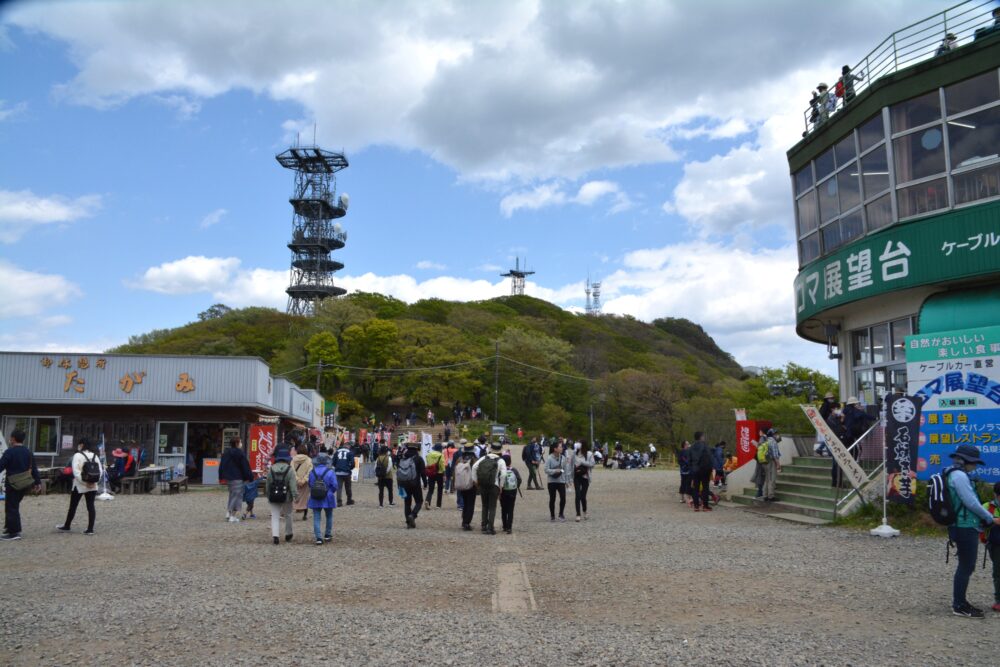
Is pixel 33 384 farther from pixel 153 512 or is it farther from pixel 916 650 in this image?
pixel 916 650

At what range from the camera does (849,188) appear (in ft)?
59.3

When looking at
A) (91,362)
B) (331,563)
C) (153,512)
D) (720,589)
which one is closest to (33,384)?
(91,362)

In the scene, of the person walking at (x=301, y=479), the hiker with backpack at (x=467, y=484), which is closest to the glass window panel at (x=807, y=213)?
the hiker with backpack at (x=467, y=484)

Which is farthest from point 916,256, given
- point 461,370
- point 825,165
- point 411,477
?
point 461,370

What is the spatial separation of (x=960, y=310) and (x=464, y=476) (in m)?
10.3

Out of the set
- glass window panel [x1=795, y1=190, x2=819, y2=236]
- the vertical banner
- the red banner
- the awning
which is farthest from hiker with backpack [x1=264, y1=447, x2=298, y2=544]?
glass window panel [x1=795, y1=190, x2=819, y2=236]

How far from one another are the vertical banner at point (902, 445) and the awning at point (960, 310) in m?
3.26

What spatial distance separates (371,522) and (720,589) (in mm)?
8056

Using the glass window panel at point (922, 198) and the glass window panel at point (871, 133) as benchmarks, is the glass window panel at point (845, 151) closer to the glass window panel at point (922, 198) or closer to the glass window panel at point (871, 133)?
the glass window panel at point (871, 133)

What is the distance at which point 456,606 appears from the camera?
7395 millimetres

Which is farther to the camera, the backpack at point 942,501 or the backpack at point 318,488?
the backpack at point 318,488

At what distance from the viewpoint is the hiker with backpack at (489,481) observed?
12.9 m

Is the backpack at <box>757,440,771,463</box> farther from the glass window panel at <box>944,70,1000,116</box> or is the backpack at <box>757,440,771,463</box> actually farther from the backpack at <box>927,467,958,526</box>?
the backpack at <box>927,467,958,526</box>

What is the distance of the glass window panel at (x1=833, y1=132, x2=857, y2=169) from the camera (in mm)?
17703
